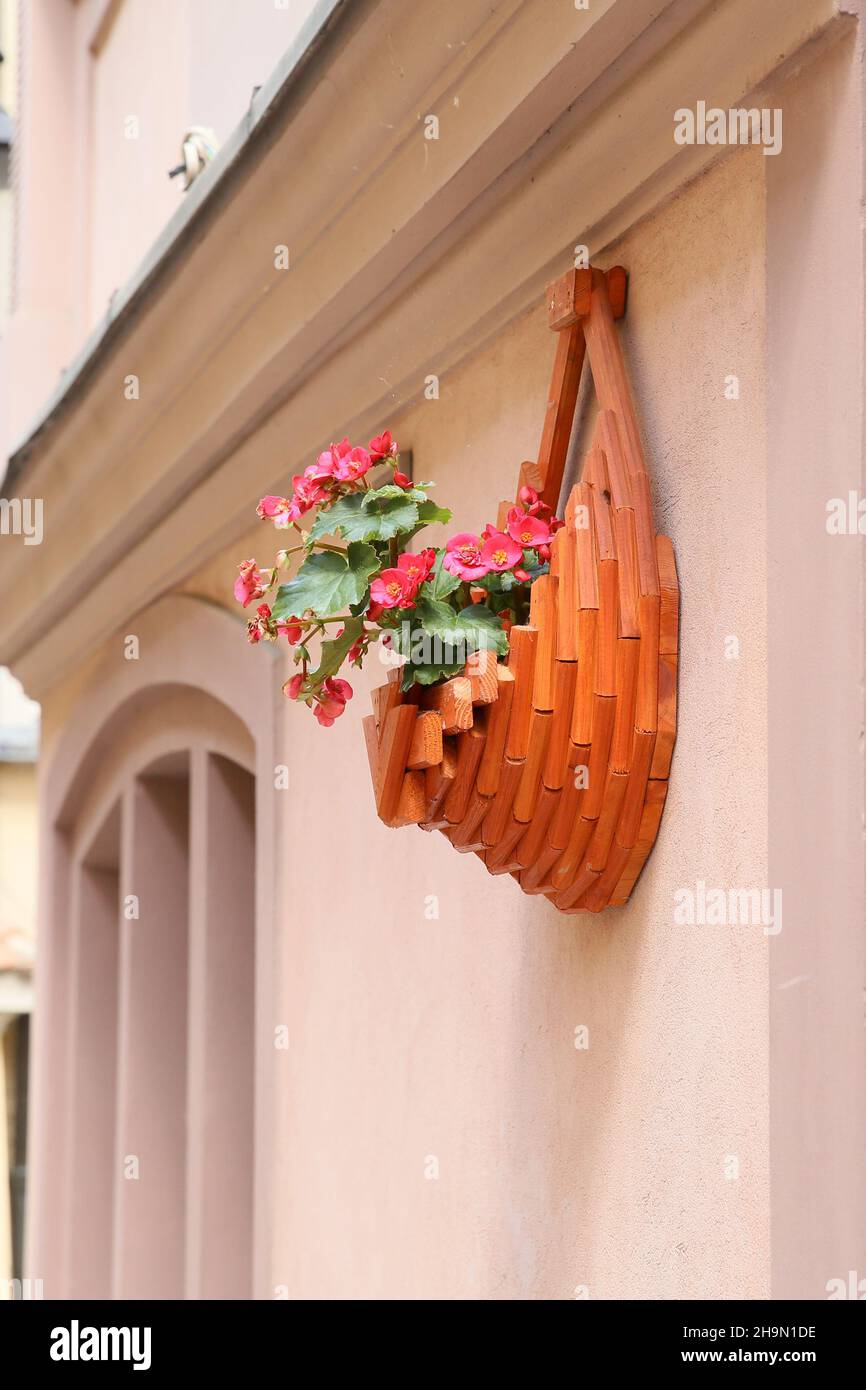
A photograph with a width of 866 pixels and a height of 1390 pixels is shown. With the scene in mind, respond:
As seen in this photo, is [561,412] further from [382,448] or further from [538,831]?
[538,831]

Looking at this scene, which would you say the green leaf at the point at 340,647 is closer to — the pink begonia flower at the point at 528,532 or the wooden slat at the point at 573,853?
the pink begonia flower at the point at 528,532

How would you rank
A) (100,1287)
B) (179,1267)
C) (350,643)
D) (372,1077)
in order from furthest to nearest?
(100,1287) < (179,1267) < (372,1077) < (350,643)

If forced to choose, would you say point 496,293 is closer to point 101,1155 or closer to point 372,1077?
point 372,1077

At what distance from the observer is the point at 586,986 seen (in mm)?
2740

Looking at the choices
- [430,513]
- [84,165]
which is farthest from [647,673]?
[84,165]

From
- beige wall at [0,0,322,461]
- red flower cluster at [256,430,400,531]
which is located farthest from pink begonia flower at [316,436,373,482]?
beige wall at [0,0,322,461]

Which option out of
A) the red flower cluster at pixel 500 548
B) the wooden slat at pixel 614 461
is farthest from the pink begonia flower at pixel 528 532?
the wooden slat at pixel 614 461

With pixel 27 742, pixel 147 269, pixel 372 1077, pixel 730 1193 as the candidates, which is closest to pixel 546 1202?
pixel 730 1193

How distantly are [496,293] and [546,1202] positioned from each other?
147 cm

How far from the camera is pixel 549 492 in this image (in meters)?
2.76

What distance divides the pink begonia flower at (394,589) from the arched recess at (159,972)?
1.93 meters

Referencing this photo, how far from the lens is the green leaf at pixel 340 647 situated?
2502 millimetres

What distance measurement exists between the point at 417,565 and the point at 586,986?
0.71m

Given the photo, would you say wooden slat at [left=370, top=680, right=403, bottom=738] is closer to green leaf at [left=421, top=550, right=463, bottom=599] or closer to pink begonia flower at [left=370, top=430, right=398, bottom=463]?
green leaf at [left=421, top=550, right=463, bottom=599]
